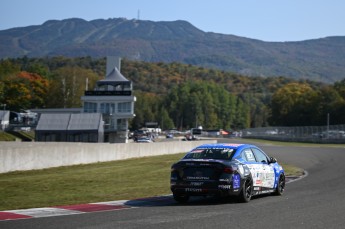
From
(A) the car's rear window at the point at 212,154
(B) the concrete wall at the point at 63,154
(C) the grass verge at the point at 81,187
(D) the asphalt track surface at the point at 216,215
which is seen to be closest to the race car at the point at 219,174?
(A) the car's rear window at the point at 212,154

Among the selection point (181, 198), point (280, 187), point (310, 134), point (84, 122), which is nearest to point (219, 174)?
point (181, 198)

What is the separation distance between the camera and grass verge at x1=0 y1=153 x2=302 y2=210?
15.7 m

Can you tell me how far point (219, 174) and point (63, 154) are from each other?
59.5 ft

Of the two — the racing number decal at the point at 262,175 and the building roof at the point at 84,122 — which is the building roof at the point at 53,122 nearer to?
the building roof at the point at 84,122

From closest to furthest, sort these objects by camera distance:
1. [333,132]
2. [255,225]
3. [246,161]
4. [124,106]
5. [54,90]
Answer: [255,225]
[246,161]
[333,132]
[124,106]
[54,90]

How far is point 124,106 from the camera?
98812 millimetres

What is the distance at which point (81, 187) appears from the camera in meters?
19.5

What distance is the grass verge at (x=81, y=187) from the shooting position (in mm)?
15672

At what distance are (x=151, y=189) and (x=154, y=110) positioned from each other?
166 meters

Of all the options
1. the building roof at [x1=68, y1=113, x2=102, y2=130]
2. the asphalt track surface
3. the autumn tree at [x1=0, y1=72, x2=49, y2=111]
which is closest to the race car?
the asphalt track surface

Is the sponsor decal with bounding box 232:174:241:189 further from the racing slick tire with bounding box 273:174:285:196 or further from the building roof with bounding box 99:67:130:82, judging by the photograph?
the building roof with bounding box 99:67:130:82

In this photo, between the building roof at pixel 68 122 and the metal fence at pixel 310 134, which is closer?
the building roof at pixel 68 122

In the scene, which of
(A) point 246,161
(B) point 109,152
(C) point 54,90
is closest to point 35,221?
(A) point 246,161

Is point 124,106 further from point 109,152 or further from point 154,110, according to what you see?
point 154,110
